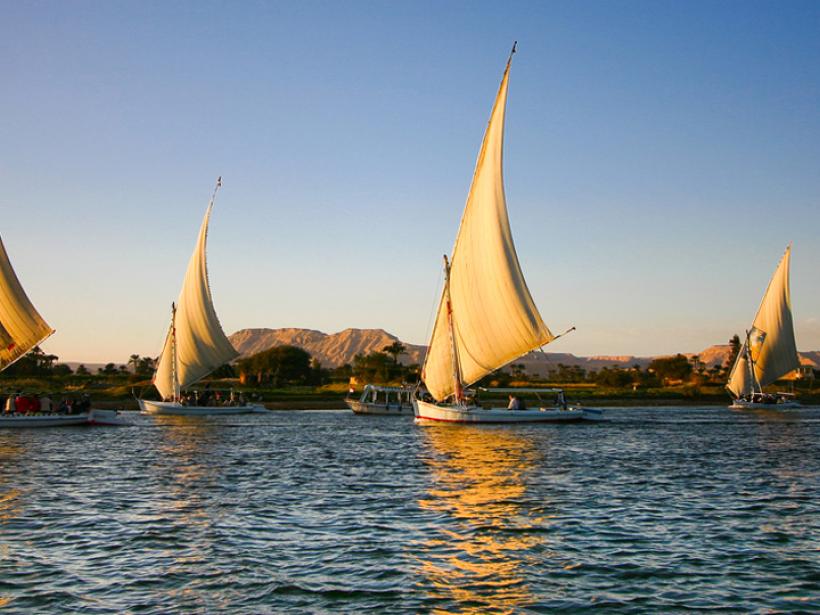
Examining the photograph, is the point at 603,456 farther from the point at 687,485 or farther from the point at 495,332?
the point at 495,332

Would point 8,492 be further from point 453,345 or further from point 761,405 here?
point 761,405

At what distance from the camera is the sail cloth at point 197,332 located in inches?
3275

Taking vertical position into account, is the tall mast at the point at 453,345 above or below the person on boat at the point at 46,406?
above

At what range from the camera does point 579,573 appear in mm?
17125

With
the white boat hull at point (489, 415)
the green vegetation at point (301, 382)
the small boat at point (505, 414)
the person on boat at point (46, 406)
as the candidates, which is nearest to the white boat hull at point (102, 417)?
the person on boat at point (46, 406)

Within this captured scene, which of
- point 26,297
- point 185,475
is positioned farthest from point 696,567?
point 26,297

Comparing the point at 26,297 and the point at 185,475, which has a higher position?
the point at 26,297

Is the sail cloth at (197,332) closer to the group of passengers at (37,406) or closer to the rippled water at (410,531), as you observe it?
the group of passengers at (37,406)

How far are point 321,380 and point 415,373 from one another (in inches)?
1151

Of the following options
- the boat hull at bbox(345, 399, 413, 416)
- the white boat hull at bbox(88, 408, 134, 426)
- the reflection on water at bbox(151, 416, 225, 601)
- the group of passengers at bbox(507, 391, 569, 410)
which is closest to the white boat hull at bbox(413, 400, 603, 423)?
the group of passengers at bbox(507, 391, 569, 410)

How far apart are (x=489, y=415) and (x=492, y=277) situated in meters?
10.5

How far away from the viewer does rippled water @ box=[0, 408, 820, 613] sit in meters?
15.7

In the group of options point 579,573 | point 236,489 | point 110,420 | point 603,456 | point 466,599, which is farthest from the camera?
point 110,420

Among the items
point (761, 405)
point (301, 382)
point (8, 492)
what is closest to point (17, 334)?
point (8, 492)
